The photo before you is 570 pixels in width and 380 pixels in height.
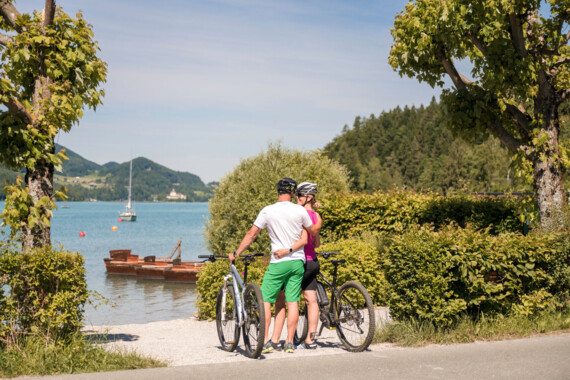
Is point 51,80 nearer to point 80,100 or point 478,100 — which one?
point 80,100

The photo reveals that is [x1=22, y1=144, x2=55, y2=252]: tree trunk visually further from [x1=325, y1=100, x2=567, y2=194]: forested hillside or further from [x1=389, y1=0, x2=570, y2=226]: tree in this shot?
[x1=325, y1=100, x2=567, y2=194]: forested hillside

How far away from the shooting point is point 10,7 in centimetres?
908

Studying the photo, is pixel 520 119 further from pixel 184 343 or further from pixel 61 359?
pixel 61 359

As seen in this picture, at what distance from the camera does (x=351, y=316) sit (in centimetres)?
755

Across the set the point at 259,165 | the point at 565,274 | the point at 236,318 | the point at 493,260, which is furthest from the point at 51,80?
the point at 259,165

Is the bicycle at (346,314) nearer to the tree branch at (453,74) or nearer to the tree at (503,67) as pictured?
the tree at (503,67)

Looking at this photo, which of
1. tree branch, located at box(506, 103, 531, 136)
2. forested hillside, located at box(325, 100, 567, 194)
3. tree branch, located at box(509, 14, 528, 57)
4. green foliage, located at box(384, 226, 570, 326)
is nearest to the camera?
green foliage, located at box(384, 226, 570, 326)

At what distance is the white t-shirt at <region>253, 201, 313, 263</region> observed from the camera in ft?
23.7

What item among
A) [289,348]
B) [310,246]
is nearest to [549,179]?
[310,246]

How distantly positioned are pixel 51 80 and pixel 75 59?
0.52 meters

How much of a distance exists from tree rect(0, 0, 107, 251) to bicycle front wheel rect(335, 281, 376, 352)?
171 inches

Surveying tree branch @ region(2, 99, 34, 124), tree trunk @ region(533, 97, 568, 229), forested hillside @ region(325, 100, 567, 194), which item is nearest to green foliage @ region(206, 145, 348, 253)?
tree trunk @ region(533, 97, 568, 229)

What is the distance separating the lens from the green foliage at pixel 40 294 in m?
6.88

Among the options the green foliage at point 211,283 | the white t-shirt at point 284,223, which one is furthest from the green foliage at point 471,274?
the green foliage at point 211,283
